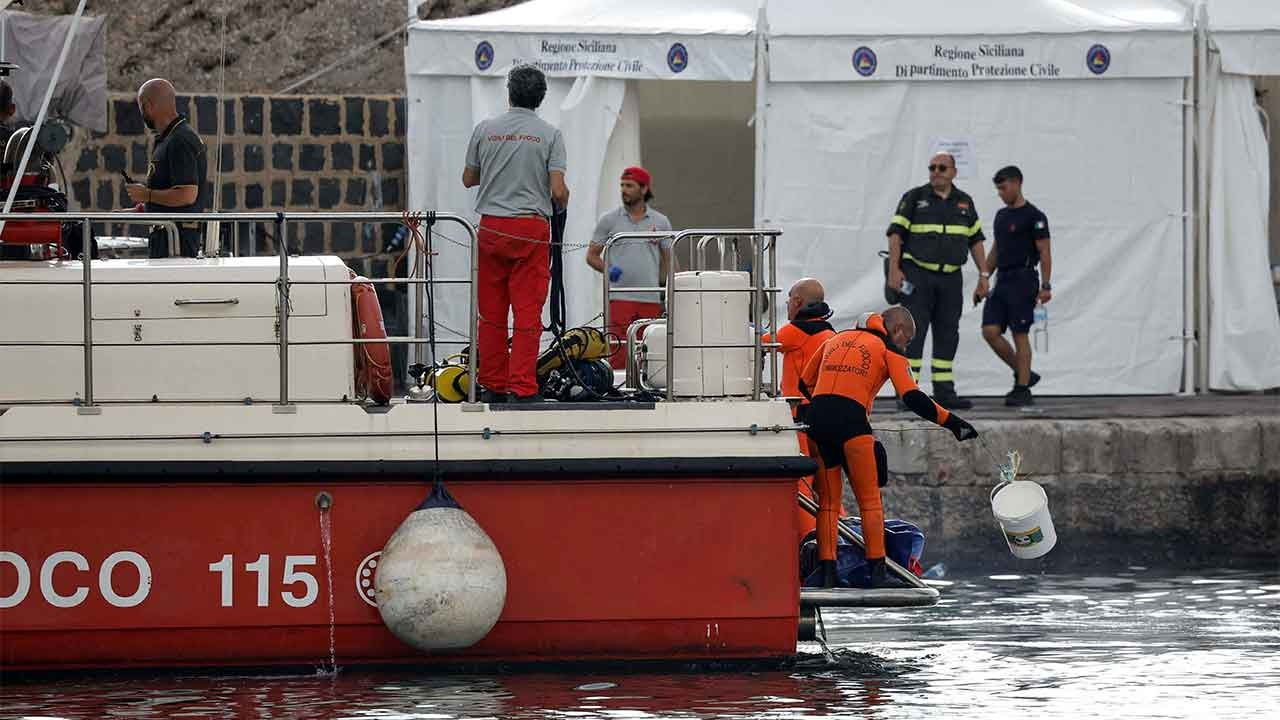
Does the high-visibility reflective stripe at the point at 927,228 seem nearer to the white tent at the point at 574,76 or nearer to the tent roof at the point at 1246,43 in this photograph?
the white tent at the point at 574,76

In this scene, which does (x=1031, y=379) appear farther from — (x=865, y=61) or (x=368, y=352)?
(x=368, y=352)

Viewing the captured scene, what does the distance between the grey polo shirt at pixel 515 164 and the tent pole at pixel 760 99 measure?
5334 millimetres

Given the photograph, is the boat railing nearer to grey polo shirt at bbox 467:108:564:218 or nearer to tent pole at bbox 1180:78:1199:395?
grey polo shirt at bbox 467:108:564:218

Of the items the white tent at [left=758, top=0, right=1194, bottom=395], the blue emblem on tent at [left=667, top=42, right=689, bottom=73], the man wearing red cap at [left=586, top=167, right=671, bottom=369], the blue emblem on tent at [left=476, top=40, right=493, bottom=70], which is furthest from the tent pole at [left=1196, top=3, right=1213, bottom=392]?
the blue emblem on tent at [left=476, top=40, right=493, bottom=70]

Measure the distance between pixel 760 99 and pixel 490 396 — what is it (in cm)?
595

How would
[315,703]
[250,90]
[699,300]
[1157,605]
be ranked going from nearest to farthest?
[315,703] < [699,300] < [1157,605] < [250,90]

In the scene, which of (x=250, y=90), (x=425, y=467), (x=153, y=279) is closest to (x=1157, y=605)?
(x=425, y=467)

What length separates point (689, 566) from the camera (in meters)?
7.51

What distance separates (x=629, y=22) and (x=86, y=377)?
6.78 m

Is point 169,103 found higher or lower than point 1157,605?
higher

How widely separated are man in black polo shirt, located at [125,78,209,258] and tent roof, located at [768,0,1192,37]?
5.77 meters

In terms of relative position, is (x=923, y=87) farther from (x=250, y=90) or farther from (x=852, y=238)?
(x=250, y=90)

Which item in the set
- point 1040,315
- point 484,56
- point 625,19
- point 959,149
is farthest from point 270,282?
point 1040,315

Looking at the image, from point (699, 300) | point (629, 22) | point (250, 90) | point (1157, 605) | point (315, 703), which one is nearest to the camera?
point (315, 703)
